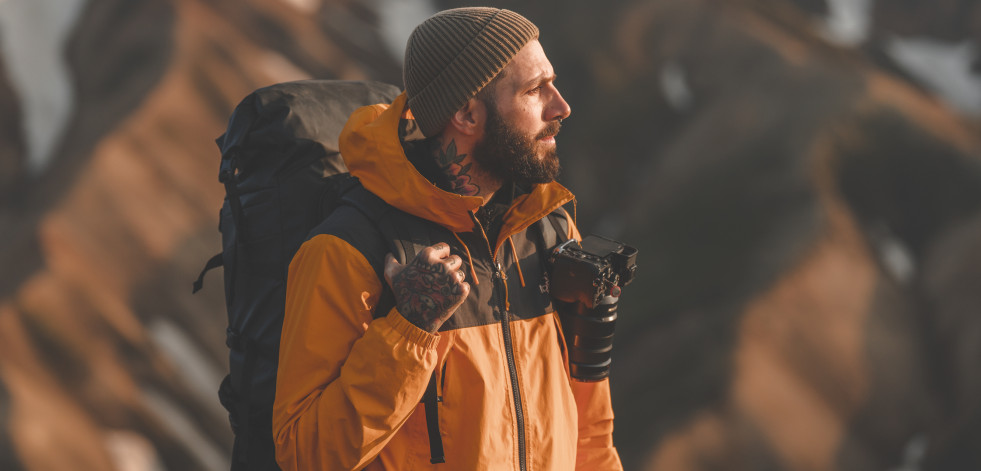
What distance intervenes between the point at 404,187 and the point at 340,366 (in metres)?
0.62

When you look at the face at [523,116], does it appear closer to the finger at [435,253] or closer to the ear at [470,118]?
the ear at [470,118]

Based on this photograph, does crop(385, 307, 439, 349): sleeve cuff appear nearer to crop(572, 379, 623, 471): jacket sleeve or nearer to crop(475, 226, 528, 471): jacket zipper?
crop(475, 226, 528, 471): jacket zipper

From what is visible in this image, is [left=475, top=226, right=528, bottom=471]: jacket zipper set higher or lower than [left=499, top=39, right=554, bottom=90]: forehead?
lower

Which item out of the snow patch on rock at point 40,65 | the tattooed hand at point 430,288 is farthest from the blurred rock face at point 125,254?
the tattooed hand at point 430,288

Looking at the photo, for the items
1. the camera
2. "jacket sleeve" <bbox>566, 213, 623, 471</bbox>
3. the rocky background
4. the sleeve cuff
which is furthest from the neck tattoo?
the rocky background

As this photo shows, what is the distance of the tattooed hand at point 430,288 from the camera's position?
2305 mm

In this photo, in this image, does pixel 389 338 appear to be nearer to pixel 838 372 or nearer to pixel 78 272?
pixel 838 372

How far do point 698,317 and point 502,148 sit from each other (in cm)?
1400

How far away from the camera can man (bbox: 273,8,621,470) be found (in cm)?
236

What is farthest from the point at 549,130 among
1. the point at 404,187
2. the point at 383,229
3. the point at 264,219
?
the point at 264,219

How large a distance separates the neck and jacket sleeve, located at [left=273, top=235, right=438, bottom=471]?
1.74 feet

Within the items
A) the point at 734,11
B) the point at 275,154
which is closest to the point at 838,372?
the point at 734,11

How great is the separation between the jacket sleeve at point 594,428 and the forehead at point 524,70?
1.17m

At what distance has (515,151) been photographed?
108 inches
